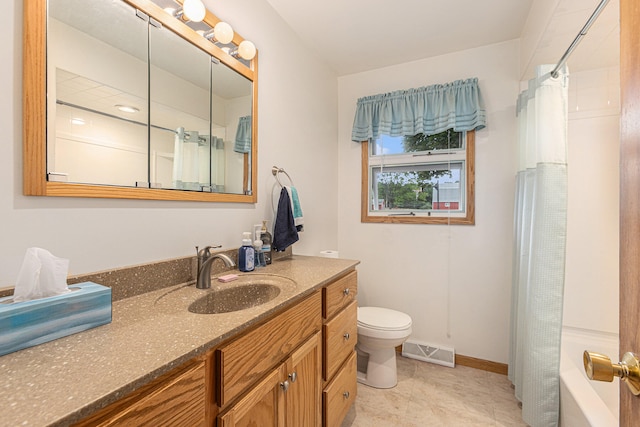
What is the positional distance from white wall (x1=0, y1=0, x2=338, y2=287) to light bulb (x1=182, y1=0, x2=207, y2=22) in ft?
0.64

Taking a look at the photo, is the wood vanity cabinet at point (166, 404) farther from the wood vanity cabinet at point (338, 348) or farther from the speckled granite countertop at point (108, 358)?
the wood vanity cabinet at point (338, 348)

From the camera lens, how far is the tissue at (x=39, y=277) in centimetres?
69

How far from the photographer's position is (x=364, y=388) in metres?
2.00

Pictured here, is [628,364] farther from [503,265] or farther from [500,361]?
[500,361]

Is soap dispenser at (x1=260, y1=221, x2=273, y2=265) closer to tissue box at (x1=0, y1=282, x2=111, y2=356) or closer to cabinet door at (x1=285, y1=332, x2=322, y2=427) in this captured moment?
cabinet door at (x1=285, y1=332, x2=322, y2=427)

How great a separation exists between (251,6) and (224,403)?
189 cm

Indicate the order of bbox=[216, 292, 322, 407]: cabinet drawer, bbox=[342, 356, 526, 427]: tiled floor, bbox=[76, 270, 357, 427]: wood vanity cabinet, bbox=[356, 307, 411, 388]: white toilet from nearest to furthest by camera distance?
1. bbox=[76, 270, 357, 427]: wood vanity cabinet
2. bbox=[216, 292, 322, 407]: cabinet drawer
3. bbox=[342, 356, 526, 427]: tiled floor
4. bbox=[356, 307, 411, 388]: white toilet

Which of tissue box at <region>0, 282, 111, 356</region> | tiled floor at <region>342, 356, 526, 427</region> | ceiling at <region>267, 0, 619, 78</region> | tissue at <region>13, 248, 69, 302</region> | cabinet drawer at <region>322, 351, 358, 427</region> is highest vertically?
ceiling at <region>267, 0, 619, 78</region>

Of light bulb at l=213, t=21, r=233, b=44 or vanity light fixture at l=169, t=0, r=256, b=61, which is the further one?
light bulb at l=213, t=21, r=233, b=44

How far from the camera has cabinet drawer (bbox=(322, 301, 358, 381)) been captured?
1335 mm

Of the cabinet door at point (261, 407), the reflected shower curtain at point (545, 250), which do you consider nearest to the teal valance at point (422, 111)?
the reflected shower curtain at point (545, 250)

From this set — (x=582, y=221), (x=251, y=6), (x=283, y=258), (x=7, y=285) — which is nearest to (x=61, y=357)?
(x=7, y=285)

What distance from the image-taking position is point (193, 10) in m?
1.21

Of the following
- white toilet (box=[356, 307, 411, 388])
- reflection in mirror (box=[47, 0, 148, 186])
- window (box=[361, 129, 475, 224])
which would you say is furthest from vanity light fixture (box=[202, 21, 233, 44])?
white toilet (box=[356, 307, 411, 388])
